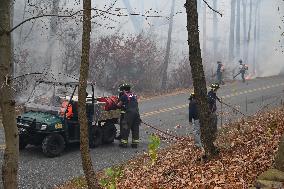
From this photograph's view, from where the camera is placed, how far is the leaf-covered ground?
770cm

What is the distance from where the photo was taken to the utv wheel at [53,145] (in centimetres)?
1163

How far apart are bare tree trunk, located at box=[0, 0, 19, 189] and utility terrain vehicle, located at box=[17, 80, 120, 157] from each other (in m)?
5.44

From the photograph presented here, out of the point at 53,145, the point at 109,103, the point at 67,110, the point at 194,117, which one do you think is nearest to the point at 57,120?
the point at 67,110

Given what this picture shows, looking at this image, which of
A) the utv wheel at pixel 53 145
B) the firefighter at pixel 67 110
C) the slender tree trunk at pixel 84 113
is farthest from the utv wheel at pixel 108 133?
the slender tree trunk at pixel 84 113

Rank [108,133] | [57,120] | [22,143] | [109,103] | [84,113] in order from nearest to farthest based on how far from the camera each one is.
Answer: [84,113], [57,120], [22,143], [109,103], [108,133]

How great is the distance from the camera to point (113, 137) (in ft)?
45.5

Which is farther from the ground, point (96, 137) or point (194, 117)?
point (194, 117)

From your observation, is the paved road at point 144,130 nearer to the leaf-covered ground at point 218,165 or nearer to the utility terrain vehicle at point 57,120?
the utility terrain vehicle at point 57,120

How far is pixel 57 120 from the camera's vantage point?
12.0 metres

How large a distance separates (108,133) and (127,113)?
0.92 metres

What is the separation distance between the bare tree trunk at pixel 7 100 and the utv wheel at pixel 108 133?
24.1 ft

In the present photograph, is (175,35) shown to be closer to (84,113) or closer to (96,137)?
(96,137)

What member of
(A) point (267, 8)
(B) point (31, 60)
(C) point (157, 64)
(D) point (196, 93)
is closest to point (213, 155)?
(D) point (196, 93)

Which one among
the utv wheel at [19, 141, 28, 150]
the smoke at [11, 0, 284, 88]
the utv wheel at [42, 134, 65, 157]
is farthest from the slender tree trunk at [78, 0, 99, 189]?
the smoke at [11, 0, 284, 88]
